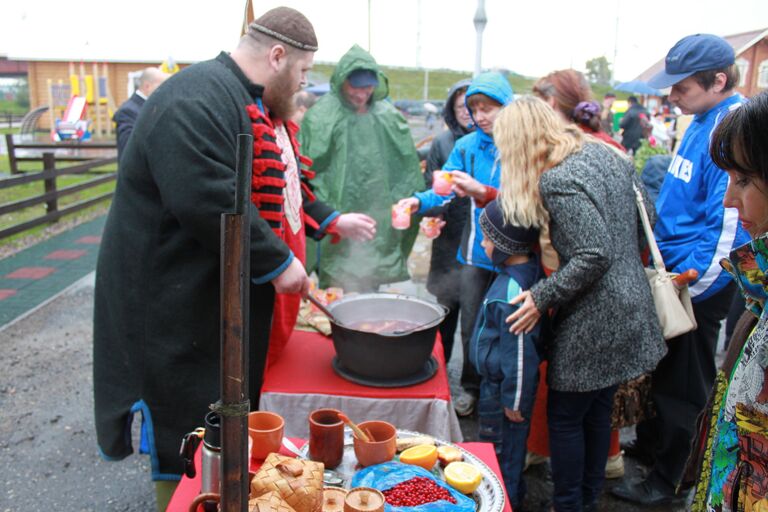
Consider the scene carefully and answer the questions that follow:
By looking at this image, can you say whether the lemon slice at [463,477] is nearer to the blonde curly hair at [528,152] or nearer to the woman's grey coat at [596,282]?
the woman's grey coat at [596,282]

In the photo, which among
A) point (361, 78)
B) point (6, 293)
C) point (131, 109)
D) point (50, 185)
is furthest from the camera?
point (50, 185)

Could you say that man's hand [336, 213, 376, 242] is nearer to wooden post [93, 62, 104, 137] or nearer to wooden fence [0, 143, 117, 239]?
wooden fence [0, 143, 117, 239]

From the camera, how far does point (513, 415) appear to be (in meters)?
2.47

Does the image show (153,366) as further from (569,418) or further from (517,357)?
(569,418)

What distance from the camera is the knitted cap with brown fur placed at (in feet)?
7.34

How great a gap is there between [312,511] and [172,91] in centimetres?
145

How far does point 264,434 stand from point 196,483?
222 millimetres

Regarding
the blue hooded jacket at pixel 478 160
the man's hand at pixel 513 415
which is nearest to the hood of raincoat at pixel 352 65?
the blue hooded jacket at pixel 478 160

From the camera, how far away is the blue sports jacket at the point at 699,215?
2518 millimetres

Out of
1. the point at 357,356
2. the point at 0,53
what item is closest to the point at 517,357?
the point at 357,356

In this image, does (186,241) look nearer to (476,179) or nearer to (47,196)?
(476,179)

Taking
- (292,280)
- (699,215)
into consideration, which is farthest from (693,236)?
(292,280)

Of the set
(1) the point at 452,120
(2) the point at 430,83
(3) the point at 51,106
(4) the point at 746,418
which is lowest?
(4) the point at 746,418

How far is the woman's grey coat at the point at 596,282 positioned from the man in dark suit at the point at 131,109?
397 centimetres
